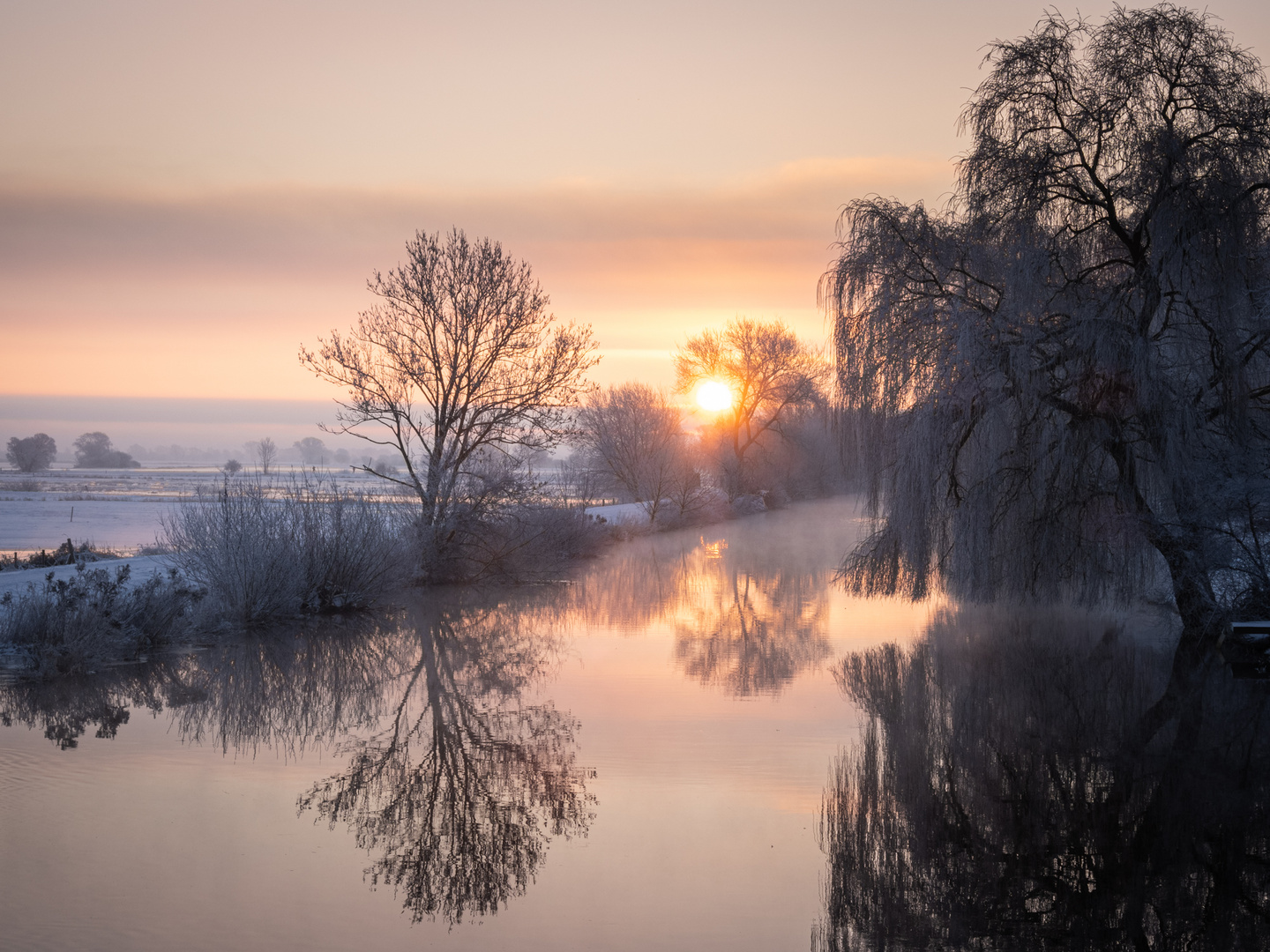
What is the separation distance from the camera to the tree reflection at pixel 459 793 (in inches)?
218

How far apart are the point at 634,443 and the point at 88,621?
2932cm

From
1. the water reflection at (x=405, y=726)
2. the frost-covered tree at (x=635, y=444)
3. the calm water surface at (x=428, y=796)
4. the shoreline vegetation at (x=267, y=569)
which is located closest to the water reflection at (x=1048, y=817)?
the calm water surface at (x=428, y=796)

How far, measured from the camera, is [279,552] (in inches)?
581

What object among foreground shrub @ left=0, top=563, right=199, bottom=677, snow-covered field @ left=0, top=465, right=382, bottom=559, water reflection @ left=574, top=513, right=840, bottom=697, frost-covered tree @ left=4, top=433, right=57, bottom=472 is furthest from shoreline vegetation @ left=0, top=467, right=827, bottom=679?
frost-covered tree @ left=4, top=433, right=57, bottom=472

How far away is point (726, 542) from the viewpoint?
1232 inches

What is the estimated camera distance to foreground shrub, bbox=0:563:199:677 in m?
11.0

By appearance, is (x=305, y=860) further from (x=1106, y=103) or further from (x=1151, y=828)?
(x=1106, y=103)

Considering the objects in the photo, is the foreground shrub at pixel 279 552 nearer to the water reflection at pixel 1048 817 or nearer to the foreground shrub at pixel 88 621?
the foreground shrub at pixel 88 621

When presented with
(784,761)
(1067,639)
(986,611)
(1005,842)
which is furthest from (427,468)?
(1005,842)

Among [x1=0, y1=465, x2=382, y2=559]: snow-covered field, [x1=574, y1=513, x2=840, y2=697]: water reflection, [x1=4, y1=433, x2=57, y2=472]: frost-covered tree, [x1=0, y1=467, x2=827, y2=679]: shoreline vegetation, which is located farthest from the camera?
[x1=4, y1=433, x2=57, y2=472]: frost-covered tree

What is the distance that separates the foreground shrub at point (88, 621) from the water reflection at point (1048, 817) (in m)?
8.35

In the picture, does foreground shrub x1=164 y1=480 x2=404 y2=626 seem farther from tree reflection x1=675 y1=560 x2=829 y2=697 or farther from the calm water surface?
tree reflection x1=675 y1=560 x2=829 y2=697

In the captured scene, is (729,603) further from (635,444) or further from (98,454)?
(98,454)

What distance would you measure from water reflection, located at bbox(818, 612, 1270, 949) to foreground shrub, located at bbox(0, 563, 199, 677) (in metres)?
8.35
